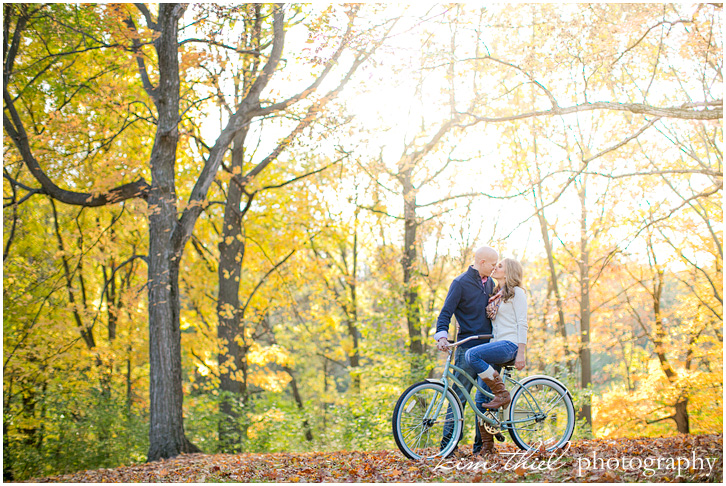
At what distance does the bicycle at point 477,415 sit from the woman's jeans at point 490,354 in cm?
11

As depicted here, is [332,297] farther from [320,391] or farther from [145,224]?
[320,391]

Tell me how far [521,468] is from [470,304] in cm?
141

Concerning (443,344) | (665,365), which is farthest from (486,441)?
(665,365)

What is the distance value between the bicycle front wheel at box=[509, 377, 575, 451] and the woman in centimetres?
22

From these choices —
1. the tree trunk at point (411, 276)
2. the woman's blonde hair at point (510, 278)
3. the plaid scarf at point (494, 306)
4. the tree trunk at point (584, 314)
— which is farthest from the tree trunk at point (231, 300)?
the tree trunk at point (584, 314)

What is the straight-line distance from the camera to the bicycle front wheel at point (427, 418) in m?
4.29

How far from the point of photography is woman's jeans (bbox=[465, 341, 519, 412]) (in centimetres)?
435

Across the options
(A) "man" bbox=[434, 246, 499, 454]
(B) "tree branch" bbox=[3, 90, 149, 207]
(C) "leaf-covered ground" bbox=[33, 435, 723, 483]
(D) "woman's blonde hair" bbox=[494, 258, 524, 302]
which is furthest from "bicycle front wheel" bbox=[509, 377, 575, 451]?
(B) "tree branch" bbox=[3, 90, 149, 207]

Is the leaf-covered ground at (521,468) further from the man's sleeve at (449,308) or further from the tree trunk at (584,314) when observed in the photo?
the tree trunk at (584,314)

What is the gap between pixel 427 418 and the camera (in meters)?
4.35

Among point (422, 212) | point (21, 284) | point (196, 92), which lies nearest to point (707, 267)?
point (422, 212)

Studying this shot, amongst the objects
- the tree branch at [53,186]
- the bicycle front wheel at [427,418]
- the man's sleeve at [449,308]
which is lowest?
the bicycle front wheel at [427,418]

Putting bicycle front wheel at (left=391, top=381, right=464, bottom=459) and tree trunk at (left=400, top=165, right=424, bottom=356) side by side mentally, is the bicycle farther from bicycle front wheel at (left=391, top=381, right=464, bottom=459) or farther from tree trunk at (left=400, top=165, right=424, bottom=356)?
tree trunk at (left=400, top=165, right=424, bottom=356)

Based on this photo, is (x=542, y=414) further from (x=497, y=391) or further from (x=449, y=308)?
(x=449, y=308)
